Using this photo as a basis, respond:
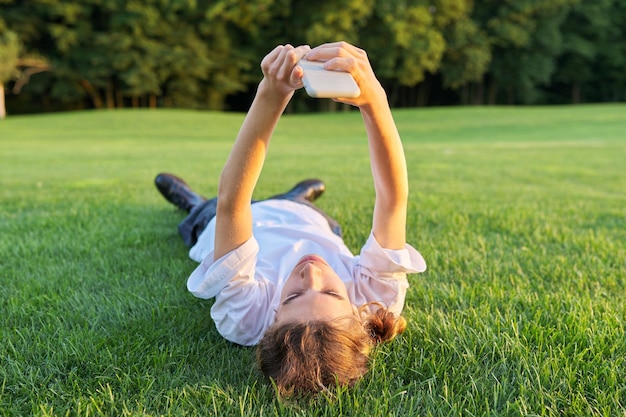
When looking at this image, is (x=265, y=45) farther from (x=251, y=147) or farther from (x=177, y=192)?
(x=251, y=147)

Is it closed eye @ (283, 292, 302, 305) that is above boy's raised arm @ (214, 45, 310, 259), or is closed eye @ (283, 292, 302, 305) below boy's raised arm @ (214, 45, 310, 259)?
below

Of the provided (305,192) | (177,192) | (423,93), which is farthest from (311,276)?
(423,93)

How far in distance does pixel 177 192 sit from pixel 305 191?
3.31 feet

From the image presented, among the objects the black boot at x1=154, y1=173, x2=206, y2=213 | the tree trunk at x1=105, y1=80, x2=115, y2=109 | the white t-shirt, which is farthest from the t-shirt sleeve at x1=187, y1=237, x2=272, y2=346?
the tree trunk at x1=105, y1=80, x2=115, y2=109

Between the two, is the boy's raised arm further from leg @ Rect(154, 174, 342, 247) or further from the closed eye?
leg @ Rect(154, 174, 342, 247)

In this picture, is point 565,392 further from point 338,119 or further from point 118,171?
point 338,119

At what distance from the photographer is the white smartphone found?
1.21 meters

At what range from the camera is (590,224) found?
3393mm

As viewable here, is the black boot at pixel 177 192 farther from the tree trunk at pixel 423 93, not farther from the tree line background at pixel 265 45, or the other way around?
the tree trunk at pixel 423 93

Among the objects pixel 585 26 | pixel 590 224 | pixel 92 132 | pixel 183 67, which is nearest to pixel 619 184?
pixel 590 224

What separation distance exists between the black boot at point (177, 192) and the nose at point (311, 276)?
83.3 inches

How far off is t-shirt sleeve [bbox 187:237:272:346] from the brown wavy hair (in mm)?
194

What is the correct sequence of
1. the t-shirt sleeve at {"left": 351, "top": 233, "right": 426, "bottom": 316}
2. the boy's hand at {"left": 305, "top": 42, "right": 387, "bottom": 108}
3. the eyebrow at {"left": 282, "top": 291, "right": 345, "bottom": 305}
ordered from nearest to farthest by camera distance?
1. the boy's hand at {"left": 305, "top": 42, "right": 387, "bottom": 108}
2. the eyebrow at {"left": 282, "top": 291, "right": 345, "bottom": 305}
3. the t-shirt sleeve at {"left": 351, "top": 233, "right": 426, "bottom": 316}

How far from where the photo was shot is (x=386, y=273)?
1766 mm
